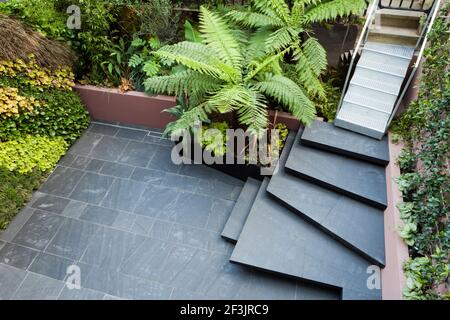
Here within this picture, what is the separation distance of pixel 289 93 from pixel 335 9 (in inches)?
49.3

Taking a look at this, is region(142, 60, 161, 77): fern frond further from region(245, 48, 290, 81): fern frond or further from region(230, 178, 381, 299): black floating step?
region(230, 178, 381, 299): black floating step

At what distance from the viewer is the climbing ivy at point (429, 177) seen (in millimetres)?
2504

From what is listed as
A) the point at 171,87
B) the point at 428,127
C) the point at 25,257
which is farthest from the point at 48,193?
the point at 428,127

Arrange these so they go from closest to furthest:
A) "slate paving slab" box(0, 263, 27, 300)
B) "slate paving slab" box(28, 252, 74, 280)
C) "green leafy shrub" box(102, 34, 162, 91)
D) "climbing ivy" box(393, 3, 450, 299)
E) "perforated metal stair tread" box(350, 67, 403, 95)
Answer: "climbing ivy" box(393, 3, 450, 299), "slate paving slab" box(0, 263, 27, 300), "slate paving slab" box(28, 252, 74, 280), "perforated metal stair tread" box(350, 67, 403, 95), "green leafy shrub" box(102, 34, 162, 91)

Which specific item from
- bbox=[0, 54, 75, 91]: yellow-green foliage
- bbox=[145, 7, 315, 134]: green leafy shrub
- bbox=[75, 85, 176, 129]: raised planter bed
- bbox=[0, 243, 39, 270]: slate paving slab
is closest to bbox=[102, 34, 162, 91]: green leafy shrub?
bbox=[75, 85, 176, 129]: raised planter bed

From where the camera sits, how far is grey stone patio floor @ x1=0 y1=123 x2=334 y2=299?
3.34 metres

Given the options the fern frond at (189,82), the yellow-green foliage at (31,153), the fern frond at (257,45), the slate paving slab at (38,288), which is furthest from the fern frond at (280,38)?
the slate paving slab at (38,288)

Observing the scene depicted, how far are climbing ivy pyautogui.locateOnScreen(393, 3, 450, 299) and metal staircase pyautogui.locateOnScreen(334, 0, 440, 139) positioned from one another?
1.07 ft

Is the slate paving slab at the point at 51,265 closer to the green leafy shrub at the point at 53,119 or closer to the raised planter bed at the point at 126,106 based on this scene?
the green leafy shrub at the point at 53,119

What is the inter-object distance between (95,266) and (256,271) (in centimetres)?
176

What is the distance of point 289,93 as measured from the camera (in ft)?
11.6

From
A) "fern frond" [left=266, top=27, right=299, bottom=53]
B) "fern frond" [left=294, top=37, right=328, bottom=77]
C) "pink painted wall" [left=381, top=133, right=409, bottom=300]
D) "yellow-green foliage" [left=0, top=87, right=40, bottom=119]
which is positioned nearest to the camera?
"pink painted wall" [left=381, top=133, right=409, bottom=300]

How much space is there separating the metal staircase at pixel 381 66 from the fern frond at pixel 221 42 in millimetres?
1381
